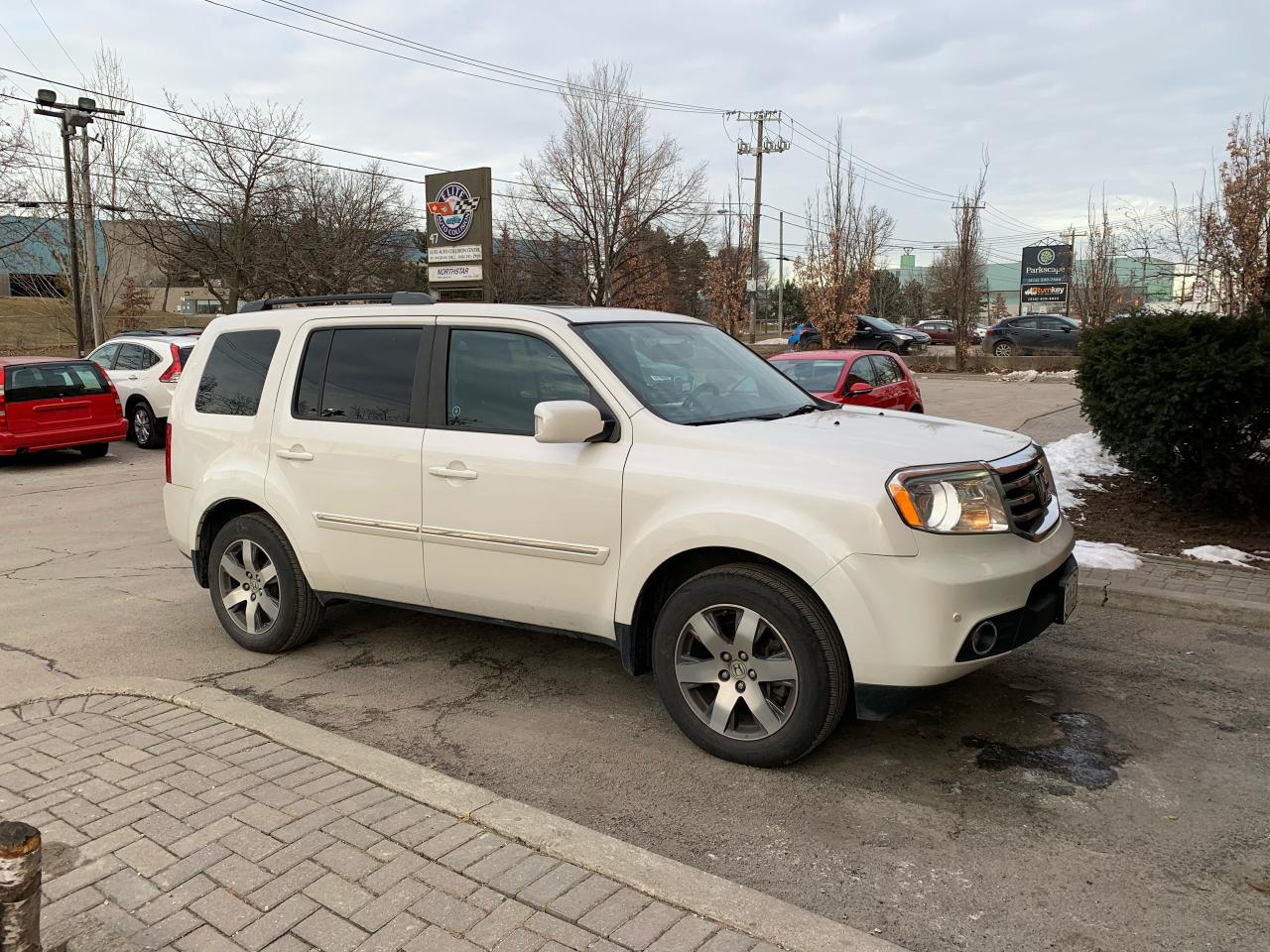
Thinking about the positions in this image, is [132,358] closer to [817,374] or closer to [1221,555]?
[817,374]

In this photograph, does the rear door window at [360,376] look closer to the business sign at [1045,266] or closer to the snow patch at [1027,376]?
the snow patch at [1027,376]

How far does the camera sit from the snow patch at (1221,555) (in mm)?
6742

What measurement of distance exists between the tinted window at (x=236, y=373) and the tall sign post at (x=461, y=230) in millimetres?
12101

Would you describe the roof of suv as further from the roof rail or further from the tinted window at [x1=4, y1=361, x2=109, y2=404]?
the tinted window at [x1=4, y1=361, x2=109, y2=404]

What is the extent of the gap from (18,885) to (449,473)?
8.08 ft

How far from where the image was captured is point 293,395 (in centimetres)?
506

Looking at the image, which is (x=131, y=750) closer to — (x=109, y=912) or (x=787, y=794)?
(x=109, y=912)

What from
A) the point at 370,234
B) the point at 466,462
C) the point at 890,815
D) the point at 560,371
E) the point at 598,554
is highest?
the point at 370,234

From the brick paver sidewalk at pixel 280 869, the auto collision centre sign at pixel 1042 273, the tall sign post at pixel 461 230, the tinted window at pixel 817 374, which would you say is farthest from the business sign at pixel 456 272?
the auto collision centre sign at pixel 1042 273

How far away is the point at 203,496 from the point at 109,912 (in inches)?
116

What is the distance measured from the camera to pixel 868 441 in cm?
387

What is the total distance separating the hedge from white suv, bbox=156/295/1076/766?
3564mm

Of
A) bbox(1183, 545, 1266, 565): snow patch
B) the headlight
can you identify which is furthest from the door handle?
bbox(1183, 545, 1266, 565): snow patch

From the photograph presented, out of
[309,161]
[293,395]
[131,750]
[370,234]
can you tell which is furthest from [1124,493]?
[370,234]
